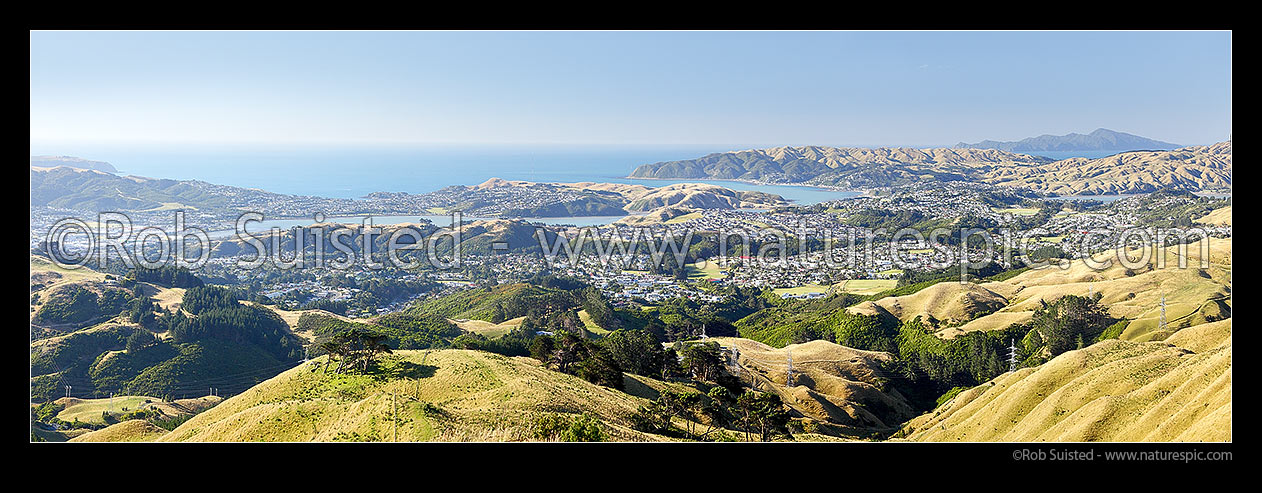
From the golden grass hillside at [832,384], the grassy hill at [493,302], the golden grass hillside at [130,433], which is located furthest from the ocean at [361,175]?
the golden grass hillside at [130,433]

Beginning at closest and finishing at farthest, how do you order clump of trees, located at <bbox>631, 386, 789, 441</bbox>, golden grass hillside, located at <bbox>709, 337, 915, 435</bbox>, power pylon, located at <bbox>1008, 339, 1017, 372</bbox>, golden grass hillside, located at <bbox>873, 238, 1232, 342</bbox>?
1. clump of trees, located at <bbox>631, 386, 789, 441</bbox>
2. golden grass hillside, located at <bbox>709, 337, 915, 435</bbox>
3. power pylon, located at <bbox>1008, 339, 1017, 372</bbox>
4. golden grass hillside, located at <bbox>873, 238, 1232, 342</bbox>

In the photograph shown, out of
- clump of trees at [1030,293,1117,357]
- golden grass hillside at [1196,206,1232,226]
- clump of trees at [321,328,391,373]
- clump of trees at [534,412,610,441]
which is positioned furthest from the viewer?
golden grass hillside at [1196,206,1232,226]

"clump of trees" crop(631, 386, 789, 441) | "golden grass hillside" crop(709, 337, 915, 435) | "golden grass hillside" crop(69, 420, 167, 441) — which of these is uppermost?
"clump of trees" crop(631, 386, 789, 441)

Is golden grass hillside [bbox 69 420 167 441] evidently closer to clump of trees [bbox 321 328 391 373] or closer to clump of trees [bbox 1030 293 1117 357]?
clump of trees [bbox 321 328 391 373]

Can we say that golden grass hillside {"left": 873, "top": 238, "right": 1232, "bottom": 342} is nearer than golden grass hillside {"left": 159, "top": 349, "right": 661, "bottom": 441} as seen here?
No

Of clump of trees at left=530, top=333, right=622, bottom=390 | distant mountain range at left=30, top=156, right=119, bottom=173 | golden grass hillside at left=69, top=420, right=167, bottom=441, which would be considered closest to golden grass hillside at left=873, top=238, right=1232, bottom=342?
clump of trees at left=530, top=333, right=622, bottom=390

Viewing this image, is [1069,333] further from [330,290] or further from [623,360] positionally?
[330,290]

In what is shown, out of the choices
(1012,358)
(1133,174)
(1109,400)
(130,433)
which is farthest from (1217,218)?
(130,433)

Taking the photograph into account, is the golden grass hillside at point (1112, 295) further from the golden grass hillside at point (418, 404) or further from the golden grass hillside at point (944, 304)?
the golden grass hillside at point (418, 404)

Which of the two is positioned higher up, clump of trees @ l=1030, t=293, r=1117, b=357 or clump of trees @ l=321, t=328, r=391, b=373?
clump of trees @ l=321, t=328, r=391, b=373

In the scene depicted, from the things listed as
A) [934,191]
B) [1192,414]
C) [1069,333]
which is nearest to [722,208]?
[934,191]
